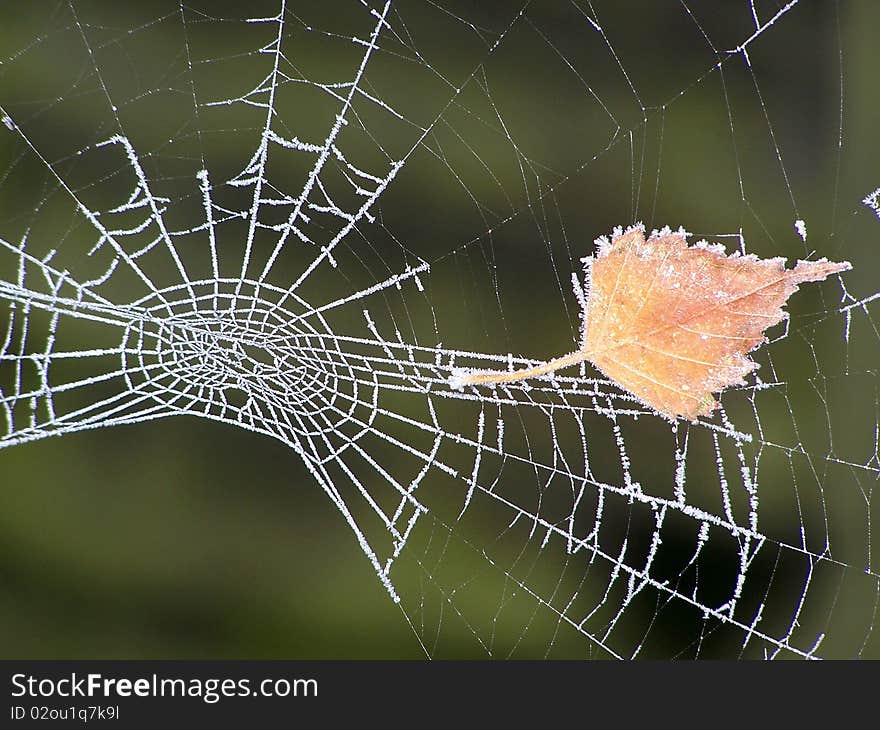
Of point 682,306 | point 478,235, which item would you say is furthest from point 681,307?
point 478,235

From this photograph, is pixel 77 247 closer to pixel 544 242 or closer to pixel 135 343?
pixel 135 343

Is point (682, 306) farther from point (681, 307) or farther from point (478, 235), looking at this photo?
point (478, 235)

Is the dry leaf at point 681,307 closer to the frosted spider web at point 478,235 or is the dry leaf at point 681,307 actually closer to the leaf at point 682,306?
the leaf at point 682,306

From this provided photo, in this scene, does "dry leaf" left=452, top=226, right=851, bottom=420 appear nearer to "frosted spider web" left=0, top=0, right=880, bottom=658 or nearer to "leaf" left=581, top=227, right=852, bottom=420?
"leaf" left=581, top=227, right=852, bottom=420

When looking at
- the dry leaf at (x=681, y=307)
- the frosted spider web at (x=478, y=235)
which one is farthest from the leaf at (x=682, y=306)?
the frosted spider web at (x=478, y=235)

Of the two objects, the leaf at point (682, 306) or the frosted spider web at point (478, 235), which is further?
the frosted spider web at point (478, 235)
